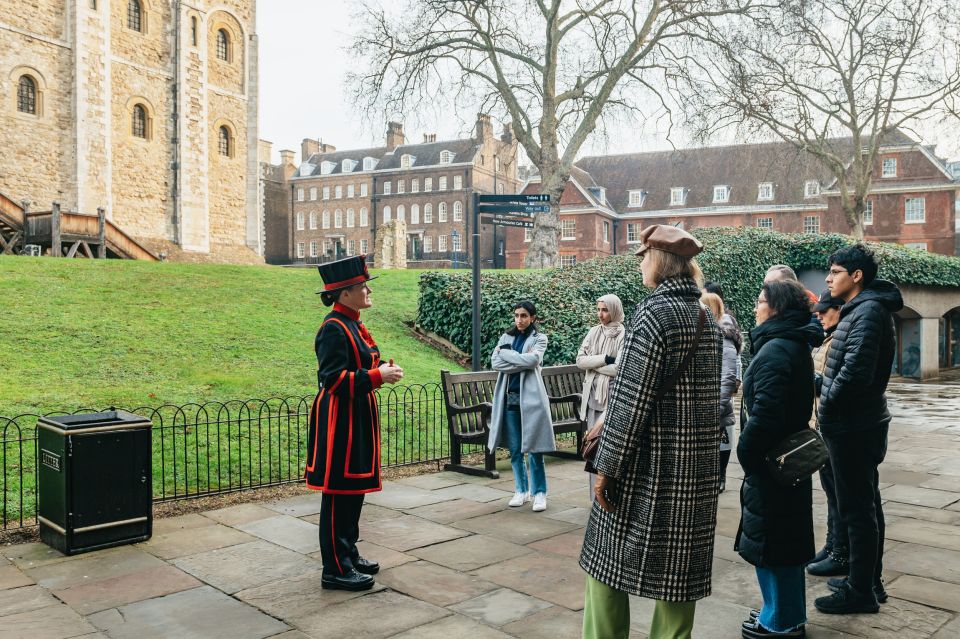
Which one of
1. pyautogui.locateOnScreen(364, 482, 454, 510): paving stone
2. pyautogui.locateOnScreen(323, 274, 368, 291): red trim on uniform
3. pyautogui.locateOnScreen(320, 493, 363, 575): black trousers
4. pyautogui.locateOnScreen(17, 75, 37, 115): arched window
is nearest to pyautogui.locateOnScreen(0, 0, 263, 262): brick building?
pyautogui.locateOnScreen(17, 75, 37, 115): arched window

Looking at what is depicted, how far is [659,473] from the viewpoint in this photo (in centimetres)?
288

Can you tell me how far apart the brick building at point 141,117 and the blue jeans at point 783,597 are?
2856 cm

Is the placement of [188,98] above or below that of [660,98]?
above

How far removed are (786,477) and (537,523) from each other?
288 cm

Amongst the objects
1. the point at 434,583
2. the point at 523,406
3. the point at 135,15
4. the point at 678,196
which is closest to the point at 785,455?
the point at 434,583

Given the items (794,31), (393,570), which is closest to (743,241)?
(794,31)

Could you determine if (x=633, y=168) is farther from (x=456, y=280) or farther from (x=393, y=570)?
(x=393, y=570)

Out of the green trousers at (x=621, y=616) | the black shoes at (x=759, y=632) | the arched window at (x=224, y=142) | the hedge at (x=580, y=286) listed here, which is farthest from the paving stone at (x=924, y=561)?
the arched window at (x=224, y=142)

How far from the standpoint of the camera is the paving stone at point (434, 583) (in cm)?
439

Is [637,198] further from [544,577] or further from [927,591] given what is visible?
[544,577]

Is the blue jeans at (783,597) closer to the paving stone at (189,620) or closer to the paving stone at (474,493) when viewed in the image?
the paving stone at (189,620)

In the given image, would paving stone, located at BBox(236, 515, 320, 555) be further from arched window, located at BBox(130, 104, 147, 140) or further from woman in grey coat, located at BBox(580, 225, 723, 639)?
arched window, located at BBox(130, 104, 147, 140)

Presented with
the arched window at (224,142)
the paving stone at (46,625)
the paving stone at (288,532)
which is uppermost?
the arched window at (224,142)

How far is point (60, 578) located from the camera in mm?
4672
